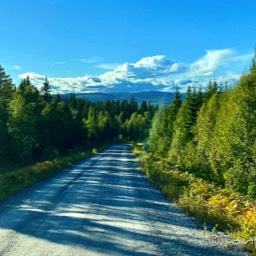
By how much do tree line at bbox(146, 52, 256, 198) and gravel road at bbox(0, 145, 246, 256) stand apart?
190 inches

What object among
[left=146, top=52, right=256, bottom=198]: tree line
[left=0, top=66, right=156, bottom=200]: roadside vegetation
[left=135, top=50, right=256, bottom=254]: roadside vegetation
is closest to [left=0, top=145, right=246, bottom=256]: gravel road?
[left=135, top=50, right=256, bottom=254]: roadside vegetation

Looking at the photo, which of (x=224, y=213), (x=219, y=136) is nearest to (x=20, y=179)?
(x=224, y=213)

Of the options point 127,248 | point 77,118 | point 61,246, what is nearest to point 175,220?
point 127,248

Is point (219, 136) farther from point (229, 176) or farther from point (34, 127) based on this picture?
point (34, 127)

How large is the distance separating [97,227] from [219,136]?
17.5 m

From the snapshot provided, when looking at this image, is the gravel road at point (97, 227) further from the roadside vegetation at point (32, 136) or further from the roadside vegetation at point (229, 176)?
the roadside vegetation at point (32, 136)

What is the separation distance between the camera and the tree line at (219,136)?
1798 cm

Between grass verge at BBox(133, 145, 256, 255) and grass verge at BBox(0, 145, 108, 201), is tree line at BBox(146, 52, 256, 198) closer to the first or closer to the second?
Result: grass verge at BBox(133, 145, 256, 255)

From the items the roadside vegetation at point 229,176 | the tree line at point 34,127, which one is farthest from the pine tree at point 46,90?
the roadside vegetation at point 229,176

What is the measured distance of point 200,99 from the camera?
44.8m

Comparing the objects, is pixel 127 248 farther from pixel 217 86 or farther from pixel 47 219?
pixel 217 86

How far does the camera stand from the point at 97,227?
10.7 m

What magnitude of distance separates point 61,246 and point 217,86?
39741mm

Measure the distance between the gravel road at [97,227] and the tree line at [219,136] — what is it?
484 cm
